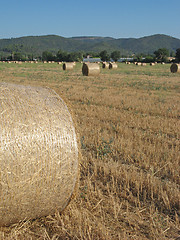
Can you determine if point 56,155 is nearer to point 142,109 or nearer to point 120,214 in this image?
point 120,214

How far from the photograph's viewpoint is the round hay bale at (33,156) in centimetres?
299

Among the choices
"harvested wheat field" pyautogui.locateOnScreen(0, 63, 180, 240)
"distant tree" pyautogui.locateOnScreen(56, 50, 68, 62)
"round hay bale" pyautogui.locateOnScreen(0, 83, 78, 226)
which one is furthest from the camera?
"distant tree" pyautogui.locateOnScreen(56, 50, 68, 62)

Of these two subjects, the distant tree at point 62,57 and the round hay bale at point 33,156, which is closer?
the round hay bale at point 33,156

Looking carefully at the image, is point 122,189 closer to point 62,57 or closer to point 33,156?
point 33,156

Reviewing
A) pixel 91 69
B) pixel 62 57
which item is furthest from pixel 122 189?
pixel 62 57

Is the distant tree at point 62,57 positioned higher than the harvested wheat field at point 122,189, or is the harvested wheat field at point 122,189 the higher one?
the distant tree at point 62,57

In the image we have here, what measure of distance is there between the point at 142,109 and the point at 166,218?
629 cm

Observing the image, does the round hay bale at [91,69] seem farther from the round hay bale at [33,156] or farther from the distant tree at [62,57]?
the distant tree at [62,57]

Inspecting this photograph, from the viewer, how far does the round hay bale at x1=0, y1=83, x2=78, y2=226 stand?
2992 millimetres

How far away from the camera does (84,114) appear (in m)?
8.84

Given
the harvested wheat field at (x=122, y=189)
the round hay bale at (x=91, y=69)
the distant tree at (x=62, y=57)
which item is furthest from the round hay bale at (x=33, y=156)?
the distant tree at (x=62, y=57)

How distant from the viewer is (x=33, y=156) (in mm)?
3113

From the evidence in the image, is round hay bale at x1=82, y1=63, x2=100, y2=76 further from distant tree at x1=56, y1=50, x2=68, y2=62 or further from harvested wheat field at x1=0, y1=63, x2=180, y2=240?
distant tree at x1=56, y1=50, x2=68, y2=62

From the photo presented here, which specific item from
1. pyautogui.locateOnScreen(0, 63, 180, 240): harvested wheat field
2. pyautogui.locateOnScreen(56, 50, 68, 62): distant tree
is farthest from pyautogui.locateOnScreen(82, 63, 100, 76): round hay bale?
pyautogui.locateOnScreen(56, 50, 68, 62): distant tree
